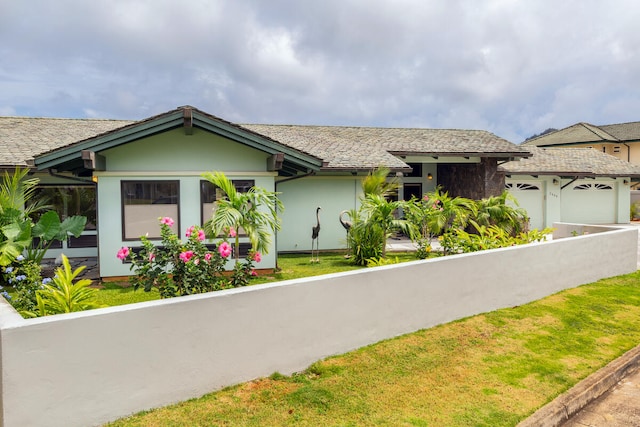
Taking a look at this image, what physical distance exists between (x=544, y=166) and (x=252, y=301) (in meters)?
19.4

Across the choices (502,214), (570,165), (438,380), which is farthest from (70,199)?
(570,165)

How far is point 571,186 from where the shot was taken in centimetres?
2108

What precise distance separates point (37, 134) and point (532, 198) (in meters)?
20.0

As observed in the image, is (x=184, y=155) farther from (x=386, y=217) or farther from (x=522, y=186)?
(x=522, y=186)

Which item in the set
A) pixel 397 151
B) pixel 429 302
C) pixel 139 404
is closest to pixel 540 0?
pixel 397 151

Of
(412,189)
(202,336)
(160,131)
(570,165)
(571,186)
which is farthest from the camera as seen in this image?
(571,186)

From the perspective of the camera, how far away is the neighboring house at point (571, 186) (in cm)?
1941

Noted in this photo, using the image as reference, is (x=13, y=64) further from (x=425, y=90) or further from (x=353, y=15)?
(x=425, y=90)

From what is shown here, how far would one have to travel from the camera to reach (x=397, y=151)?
16.2 metres

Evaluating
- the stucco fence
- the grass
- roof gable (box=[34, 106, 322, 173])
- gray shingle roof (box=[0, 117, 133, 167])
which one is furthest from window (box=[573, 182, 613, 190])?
gray shingle roof (box=[0, 117, 133, 167])

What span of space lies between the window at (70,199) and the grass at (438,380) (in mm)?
9817

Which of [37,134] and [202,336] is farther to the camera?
[37,134]

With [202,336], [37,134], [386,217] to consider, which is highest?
[37,134]

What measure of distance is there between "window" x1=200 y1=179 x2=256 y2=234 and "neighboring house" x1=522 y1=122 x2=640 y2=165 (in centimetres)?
3453
